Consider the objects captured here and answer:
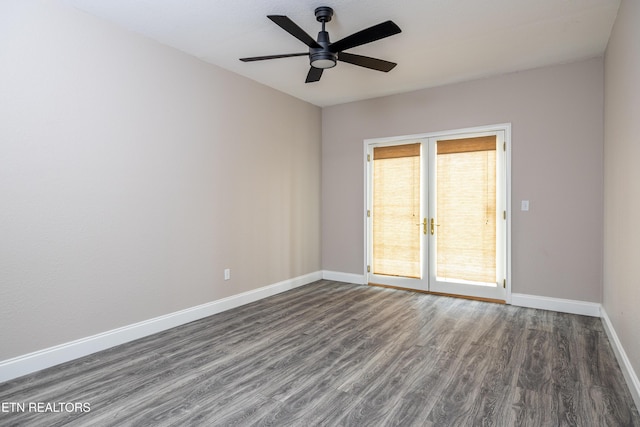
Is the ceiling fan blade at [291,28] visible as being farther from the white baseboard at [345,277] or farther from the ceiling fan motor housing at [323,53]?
the white baseboard at [345,277]

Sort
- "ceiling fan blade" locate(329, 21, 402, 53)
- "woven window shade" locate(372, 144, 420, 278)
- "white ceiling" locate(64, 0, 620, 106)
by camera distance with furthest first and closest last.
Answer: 1. "woven window shade" locate(372, 144, 420, 278)
2. "white ceiling" locate(64, 0, 620, 106)
3. "ceiling fan blade" locate(329, 21, 402, 53)

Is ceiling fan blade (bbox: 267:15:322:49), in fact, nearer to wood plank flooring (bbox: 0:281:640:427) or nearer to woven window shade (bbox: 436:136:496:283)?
wood plank flooring (bbox: 0:281:640:427)

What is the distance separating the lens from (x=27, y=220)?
2.62 m

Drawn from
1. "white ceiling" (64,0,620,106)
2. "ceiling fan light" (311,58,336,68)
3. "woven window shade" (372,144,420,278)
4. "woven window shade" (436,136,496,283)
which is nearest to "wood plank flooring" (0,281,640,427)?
"woven window shade" (436,136,496,283)

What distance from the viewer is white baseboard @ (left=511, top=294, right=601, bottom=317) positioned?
389 centimetres

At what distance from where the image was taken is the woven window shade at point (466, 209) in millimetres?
4484

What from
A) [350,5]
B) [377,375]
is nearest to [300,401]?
[377,375]

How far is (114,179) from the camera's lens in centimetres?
314

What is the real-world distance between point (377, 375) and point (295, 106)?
3.94 metres

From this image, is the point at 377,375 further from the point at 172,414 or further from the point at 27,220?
the point at 27,220

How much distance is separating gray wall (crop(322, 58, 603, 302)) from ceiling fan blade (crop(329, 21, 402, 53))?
2.38 m

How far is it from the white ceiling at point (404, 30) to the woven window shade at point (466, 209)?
0.97 metres

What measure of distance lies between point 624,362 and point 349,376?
1976 millimetres

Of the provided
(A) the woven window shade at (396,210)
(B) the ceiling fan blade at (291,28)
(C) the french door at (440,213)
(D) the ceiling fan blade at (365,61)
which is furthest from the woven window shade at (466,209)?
(B) the ceiling fan blade at (291,28)
